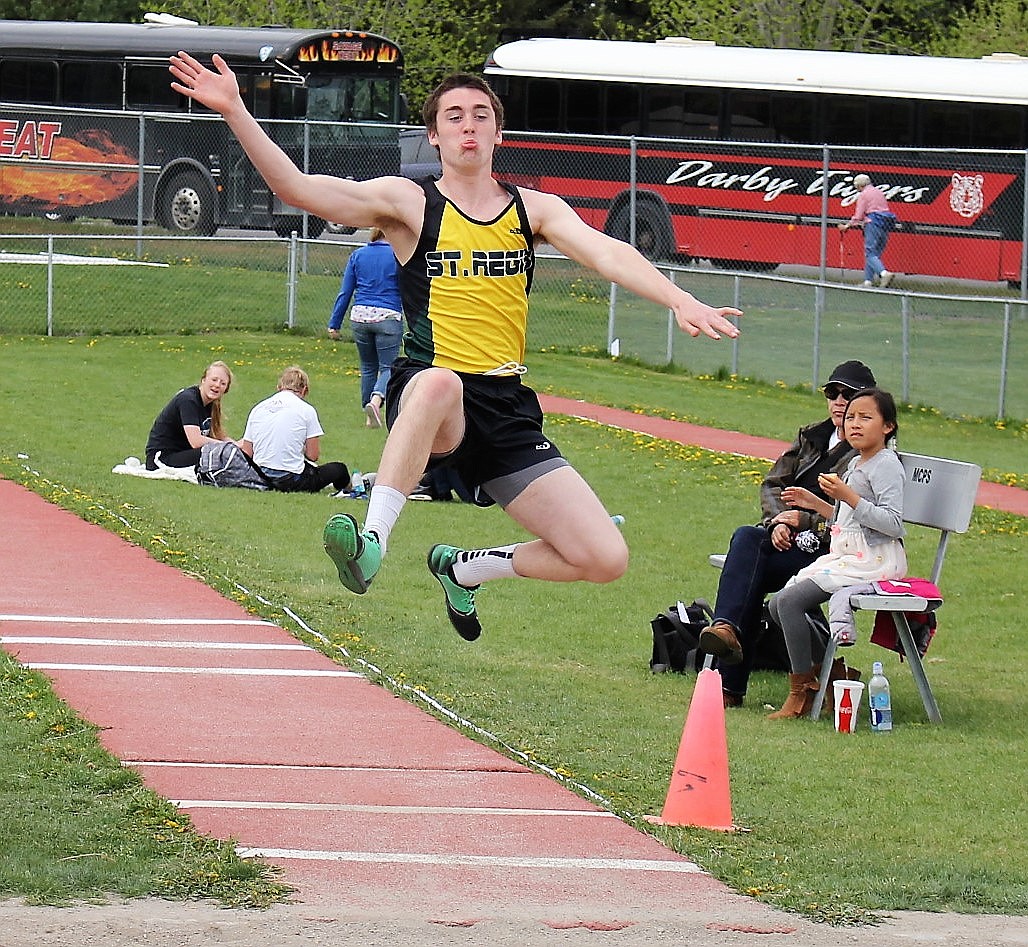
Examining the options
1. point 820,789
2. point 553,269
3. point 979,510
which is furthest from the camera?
point 553,269

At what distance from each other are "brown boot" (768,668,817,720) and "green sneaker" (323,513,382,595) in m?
3.84

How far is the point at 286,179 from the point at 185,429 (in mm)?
9812

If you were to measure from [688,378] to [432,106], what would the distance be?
1798 centimetres

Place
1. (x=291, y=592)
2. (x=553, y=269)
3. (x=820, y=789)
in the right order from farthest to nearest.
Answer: (x=553, y=269)
(x=291, y=592)
(x=820, y=789)

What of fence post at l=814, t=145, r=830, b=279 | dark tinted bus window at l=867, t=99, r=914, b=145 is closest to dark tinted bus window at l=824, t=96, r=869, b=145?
dark tinted bus window at l=867, t=99, r=914, b=145

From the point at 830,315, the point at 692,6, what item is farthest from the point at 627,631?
the point at 692,6

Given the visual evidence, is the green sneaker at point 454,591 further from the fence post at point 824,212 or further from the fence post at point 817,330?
the fence post at point 824,212

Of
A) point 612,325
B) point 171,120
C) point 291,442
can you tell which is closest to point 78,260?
point 171,120

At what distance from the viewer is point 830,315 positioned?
22.5m

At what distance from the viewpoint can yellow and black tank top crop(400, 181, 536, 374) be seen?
20.7 feet

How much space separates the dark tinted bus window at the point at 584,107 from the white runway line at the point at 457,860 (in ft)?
91.8

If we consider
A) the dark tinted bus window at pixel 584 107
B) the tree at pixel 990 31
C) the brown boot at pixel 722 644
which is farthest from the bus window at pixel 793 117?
the brown boot at pixel 722 644

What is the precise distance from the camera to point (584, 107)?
33625 mm

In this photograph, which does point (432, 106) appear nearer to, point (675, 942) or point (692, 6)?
point (675, 942)
